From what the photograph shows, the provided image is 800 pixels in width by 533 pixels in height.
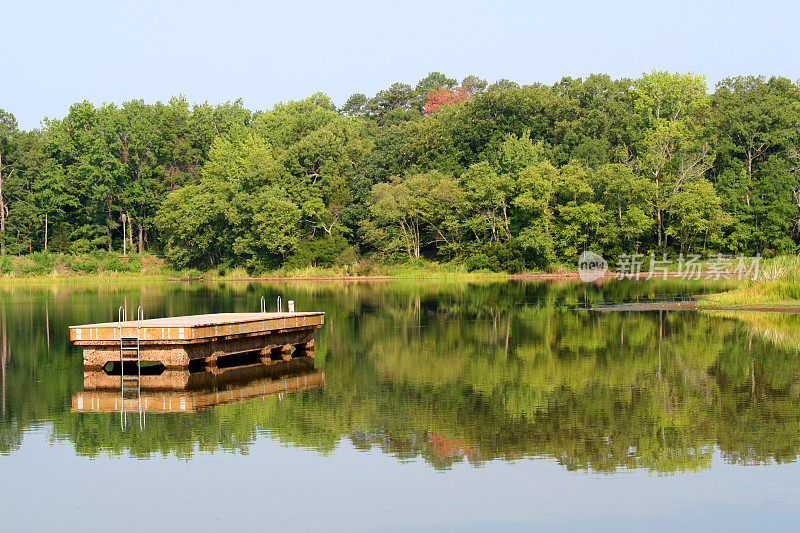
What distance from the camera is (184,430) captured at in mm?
16594

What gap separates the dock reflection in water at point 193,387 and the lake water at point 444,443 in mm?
212

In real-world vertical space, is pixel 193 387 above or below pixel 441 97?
below

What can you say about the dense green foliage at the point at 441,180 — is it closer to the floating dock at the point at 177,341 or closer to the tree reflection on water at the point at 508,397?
the tree reflection on water at the point at 508,397

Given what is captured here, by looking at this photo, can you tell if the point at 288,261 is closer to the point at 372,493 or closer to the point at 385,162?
the point at 385,162

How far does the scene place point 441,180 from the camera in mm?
82125

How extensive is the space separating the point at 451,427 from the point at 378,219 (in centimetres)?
6781

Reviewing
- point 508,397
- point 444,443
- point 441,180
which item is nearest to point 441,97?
point 441,180

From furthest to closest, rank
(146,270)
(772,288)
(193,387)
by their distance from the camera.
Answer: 1. (146,270)
2. (772,288)
3. (193,387)

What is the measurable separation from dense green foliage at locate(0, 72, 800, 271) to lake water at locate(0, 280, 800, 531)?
50.1 meters

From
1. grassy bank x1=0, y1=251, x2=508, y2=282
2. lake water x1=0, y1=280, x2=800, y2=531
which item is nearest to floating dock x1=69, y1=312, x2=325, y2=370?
lake water x1=0, y1=280, x2=800, y2=531

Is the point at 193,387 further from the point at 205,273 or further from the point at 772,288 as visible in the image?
the point at 205,273

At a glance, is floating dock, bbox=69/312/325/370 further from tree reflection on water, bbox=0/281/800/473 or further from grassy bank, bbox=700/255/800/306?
grassy bank, bbox=700/255/800/306

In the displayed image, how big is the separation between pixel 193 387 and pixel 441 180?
62455 mm

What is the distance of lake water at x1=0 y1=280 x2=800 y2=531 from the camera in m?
11.5
